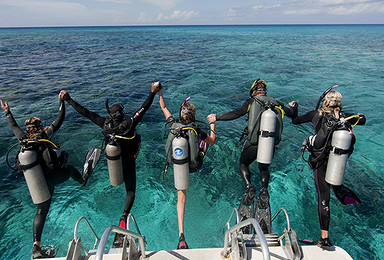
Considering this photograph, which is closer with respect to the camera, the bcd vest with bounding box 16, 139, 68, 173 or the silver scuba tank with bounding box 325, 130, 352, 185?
the silver scuba tank with bounding box 325, 130, 352, 185

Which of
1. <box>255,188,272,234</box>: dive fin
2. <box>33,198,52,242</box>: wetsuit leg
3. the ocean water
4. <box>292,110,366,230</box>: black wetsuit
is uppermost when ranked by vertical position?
<box>292,110,366,230</box>: black wetsuit

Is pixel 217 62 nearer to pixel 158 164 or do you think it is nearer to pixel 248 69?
pixel 248 69

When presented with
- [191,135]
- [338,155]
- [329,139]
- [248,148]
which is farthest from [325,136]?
[191,135]

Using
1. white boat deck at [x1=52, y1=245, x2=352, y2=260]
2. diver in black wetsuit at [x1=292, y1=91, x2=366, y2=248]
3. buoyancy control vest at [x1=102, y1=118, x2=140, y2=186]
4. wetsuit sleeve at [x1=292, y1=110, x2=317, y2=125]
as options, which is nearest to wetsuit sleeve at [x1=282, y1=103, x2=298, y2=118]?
wetsuit sleeve at [x1=292, y1=110, x2=317, y2=125]

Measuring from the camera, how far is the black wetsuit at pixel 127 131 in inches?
173

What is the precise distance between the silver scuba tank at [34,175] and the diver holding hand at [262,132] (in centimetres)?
321

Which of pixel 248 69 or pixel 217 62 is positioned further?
pixel 217 62

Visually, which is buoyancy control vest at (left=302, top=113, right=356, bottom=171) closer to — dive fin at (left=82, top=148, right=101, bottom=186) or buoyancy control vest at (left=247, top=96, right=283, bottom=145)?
buoyancy control vest at (left=247, top=96, right=283, bottom=145)

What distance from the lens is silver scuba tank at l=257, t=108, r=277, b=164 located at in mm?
4438

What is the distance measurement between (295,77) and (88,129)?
1730cm

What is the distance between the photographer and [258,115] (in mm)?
4672

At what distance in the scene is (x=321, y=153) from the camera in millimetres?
4164

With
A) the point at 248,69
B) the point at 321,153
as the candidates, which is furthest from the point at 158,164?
the point at 248,69

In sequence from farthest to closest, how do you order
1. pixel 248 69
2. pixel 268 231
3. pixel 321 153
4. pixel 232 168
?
pixel 248 69 → pixel 232 168 → pixel 268 231 → pixel 321 153
